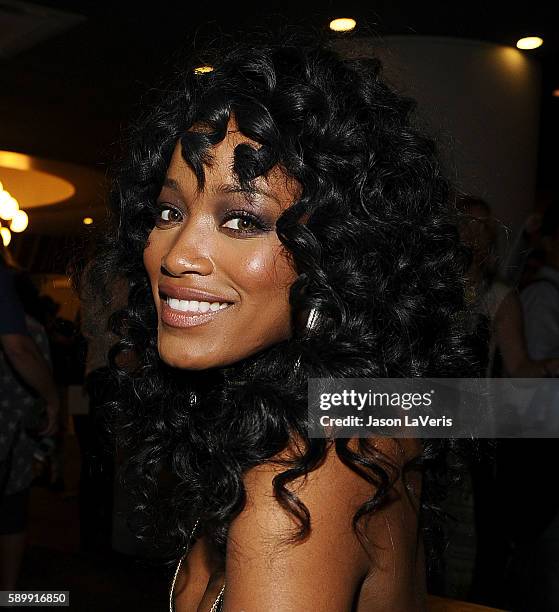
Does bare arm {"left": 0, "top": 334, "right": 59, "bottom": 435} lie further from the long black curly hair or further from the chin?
the chin

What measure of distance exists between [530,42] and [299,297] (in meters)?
2.80

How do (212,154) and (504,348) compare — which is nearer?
(212,154)

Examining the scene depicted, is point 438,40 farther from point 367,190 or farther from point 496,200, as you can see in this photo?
point 367,190

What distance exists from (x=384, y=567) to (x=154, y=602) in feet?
7.74

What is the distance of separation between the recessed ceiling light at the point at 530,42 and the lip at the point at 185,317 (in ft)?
9.17

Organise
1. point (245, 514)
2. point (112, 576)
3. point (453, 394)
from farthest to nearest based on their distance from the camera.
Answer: point (112, 576), point (453, 394), point (245, 514)

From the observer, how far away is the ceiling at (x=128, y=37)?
3.00 meters

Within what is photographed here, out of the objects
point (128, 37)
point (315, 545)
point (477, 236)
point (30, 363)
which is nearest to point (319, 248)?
point (315, 545)

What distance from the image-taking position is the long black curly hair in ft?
2.77

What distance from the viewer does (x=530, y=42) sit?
3.21 m

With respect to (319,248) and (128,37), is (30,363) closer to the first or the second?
(319,248)

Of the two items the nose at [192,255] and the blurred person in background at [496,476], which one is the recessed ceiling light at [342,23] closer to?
the blurred person in background at [496,476]

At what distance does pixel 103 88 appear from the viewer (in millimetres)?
4453

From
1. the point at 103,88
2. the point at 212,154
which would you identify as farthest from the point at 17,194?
the point at 212,154
